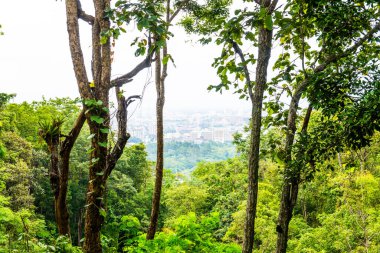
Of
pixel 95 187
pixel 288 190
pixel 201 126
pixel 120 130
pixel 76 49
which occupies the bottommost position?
pixel 201 126

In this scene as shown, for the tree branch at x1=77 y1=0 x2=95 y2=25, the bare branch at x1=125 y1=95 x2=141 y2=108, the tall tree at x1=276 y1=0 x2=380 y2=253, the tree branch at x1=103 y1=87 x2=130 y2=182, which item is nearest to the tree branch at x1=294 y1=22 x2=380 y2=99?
the tall tree at x1=276 y1=0 x2=380 y2=253

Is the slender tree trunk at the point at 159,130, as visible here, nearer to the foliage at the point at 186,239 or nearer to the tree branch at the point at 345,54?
the foliage at the point at 186,239

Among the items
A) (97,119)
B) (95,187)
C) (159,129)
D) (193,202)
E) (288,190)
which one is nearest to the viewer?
(97,119)

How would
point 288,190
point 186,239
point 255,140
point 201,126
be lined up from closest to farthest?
1. point 255,140
2. point 288,190
3. point 186,239
4. point 201,126

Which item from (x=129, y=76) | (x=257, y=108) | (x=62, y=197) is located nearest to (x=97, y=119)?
(x=129, y=76)

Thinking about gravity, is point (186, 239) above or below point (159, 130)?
below

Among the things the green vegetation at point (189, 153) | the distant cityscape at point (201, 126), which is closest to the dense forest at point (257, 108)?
the green vegetation at point (189, 153)

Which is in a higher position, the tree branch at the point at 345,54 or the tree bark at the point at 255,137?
the tree branch at the point at 345,54

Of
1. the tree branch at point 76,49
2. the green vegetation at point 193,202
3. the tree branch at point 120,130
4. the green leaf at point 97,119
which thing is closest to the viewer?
the green leaf at point 97,119

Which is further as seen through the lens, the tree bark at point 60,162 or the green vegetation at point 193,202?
the green vegetation at point 193,202

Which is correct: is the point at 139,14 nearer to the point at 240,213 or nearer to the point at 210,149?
the point at 240,213

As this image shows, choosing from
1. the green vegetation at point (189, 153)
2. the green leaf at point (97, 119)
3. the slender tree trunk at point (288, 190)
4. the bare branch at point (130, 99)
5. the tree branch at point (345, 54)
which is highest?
the tree branch at point (345, 54)

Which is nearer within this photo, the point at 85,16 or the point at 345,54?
the point at 85,16

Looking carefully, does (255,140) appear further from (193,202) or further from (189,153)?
(189,153)
